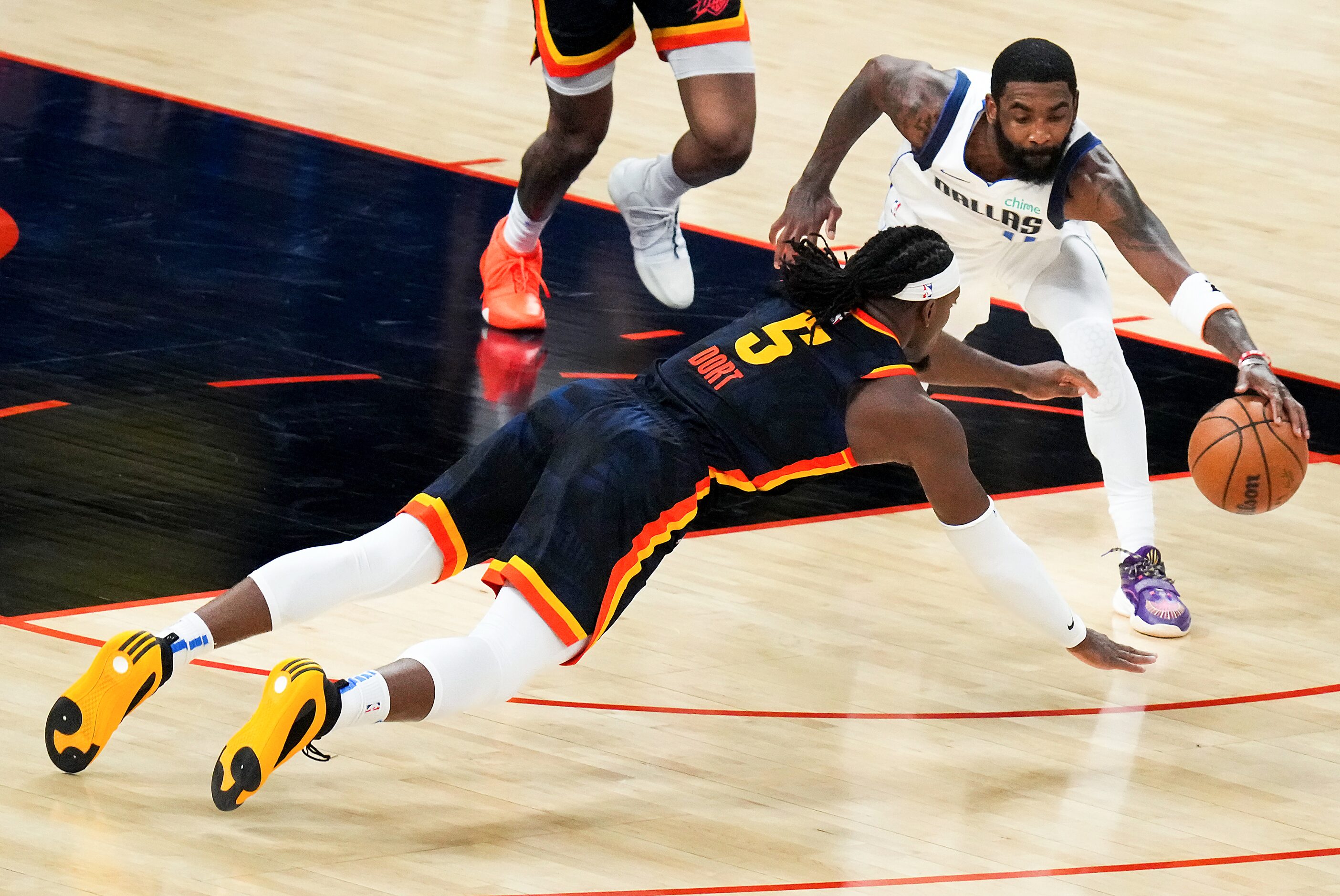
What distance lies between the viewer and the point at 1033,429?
607 centimetres

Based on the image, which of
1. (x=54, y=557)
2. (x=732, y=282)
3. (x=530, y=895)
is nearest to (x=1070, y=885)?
(x=530, y=895)

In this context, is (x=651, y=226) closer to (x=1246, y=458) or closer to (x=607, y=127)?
→ (x=607, y=127)

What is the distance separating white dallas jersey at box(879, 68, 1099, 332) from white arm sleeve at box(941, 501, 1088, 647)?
1.15 meters

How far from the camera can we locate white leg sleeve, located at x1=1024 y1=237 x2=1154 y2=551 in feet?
15.8

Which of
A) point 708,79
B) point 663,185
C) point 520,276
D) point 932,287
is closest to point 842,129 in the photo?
point 708,79

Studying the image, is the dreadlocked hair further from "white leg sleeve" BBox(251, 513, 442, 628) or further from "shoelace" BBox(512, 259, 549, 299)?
"shoelace" BBox(512, 259, 549, 299)

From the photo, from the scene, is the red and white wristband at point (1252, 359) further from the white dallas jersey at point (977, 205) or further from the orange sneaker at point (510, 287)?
the orange sneaker at point (510, 287)

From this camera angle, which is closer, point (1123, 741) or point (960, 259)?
point (1123, 741)

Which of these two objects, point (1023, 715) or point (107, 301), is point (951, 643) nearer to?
point (1023, 715)

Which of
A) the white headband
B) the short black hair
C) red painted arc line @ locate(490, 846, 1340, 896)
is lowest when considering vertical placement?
red painted arc line @ locate(490, 846, 1340, 896)

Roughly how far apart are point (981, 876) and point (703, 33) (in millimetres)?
3018

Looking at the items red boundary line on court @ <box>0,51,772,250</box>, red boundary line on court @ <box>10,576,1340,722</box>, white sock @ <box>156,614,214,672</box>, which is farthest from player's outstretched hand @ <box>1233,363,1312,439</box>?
red boundary line on court @ <box>0,51,772,250</box>

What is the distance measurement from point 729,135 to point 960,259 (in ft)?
3.34

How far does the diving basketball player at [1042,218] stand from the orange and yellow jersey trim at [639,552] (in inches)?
43.8
